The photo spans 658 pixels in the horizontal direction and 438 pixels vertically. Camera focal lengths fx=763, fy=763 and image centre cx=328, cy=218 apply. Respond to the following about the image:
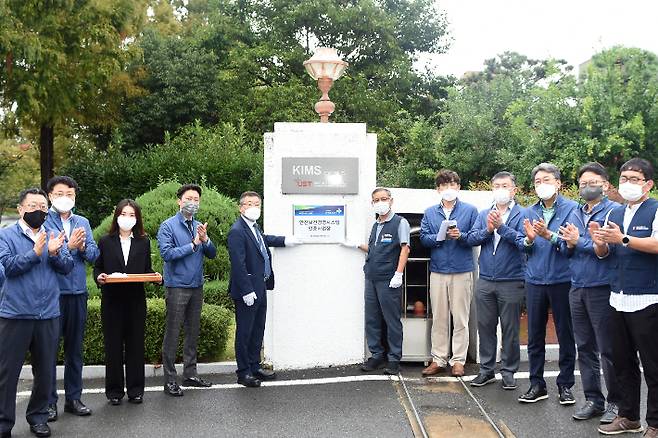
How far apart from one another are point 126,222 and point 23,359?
1512mm

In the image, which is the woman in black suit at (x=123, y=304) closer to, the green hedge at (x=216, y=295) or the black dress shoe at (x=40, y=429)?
the black dress shoe at (x=40, y=429)

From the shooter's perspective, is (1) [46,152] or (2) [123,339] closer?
(2) [123,339]

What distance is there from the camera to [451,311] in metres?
8.05

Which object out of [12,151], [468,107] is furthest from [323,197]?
[12,151]

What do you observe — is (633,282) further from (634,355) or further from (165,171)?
(165,171)

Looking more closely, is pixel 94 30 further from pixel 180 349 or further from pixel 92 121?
pixel 180 349


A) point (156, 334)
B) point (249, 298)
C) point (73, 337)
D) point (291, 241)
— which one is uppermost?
point (291, 241)

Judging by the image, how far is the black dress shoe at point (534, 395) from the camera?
6797mm

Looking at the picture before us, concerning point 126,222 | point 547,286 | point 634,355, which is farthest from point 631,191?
point 126,222

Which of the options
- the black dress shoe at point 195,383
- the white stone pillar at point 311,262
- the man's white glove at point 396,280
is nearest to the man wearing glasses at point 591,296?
the man's white glove at point 396,280

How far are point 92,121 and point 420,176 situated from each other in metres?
10.7

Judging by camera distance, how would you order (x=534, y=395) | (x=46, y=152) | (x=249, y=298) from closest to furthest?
(x=534, y=395) → (x=249, y=298) → (x=46, y=152)

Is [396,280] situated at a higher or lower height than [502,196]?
lower

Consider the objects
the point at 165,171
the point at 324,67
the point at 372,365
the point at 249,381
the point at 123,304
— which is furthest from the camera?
the point at 165,171
